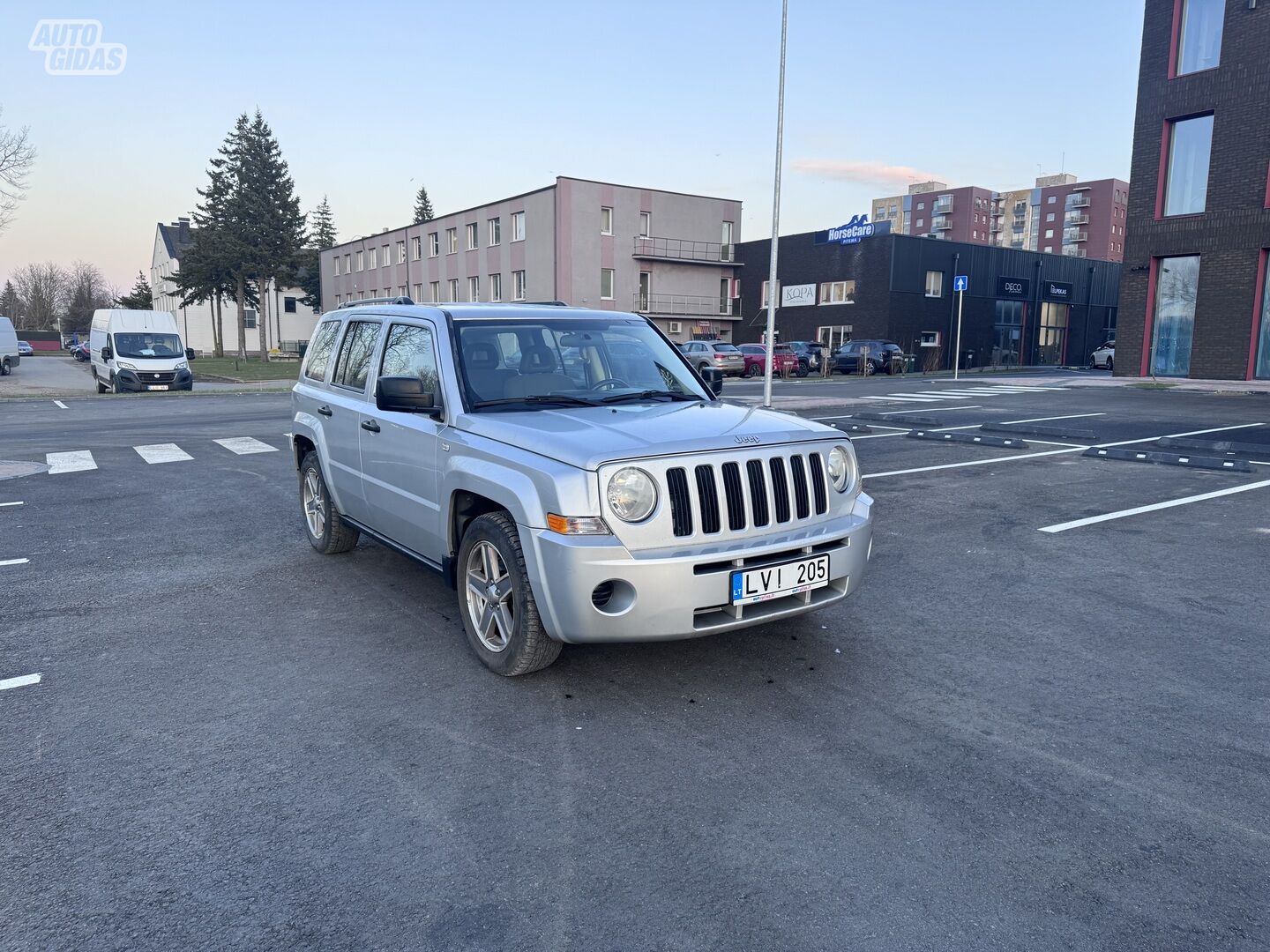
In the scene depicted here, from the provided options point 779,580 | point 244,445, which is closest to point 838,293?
point 244,445

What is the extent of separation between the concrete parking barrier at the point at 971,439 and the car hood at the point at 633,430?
9.47m

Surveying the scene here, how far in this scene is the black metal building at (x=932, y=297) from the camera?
48.2 metres

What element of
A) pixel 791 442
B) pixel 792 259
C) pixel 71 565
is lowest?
pixel 71 565

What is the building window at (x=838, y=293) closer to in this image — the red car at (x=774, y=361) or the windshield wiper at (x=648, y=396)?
the red car at (x=774, y=361)

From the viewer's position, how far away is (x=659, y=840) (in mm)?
3053

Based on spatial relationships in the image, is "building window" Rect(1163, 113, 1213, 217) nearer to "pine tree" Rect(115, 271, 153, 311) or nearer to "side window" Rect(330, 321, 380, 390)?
"side window" Rect(330, 321, 380, 390)

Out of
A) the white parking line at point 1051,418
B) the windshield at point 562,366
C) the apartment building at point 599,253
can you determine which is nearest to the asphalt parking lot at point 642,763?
the windshield at point 562,366

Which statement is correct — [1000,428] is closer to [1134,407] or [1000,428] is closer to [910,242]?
[1134,407]

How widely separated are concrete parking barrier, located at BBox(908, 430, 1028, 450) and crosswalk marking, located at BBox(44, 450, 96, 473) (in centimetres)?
1182

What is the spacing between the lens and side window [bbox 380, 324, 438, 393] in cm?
517

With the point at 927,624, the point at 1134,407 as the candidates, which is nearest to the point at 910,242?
the point at 1134,407

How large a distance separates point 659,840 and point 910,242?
161 ft

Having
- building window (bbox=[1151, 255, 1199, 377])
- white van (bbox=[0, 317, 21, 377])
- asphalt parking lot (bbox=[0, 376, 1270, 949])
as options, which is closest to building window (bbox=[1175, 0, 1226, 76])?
building window (bbox=[1151, 255, 1199, 377])

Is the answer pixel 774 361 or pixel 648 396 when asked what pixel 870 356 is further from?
pixel 648 396
